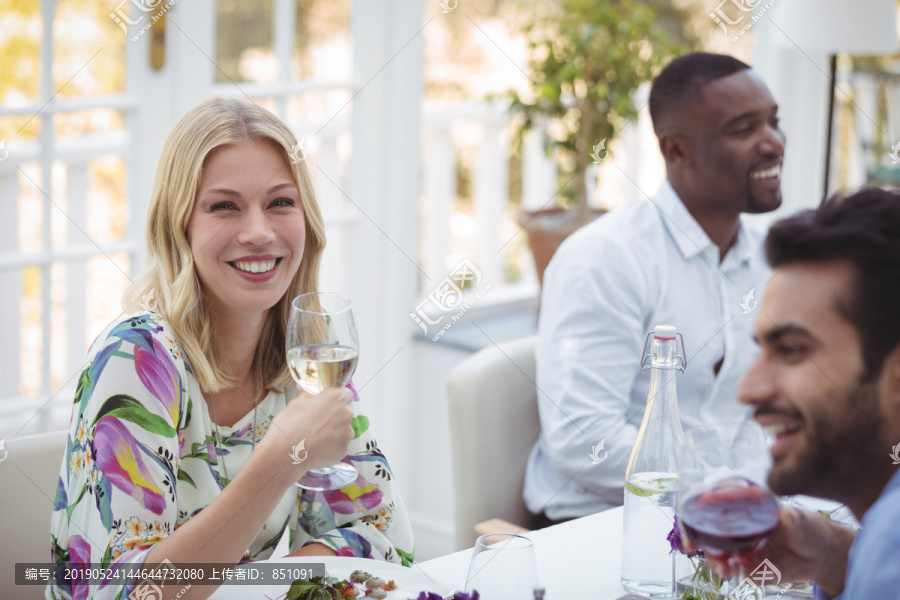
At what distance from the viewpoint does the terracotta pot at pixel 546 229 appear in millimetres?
2918

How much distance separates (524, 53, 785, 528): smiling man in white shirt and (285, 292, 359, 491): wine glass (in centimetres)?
68

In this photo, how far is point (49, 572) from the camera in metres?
1.36

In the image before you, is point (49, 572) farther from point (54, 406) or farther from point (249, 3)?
point (249, 3)

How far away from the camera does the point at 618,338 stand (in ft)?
6.02

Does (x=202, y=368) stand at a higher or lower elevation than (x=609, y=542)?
higher

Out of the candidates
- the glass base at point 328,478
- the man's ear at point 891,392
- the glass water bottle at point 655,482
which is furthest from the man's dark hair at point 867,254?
the glass base at point 328,478

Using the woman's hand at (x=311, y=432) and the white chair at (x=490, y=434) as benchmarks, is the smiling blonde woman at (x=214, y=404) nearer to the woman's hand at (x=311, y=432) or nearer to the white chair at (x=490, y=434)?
the woman's hand at (x=311, y=432)

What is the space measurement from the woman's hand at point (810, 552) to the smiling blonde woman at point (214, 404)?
0.52 m

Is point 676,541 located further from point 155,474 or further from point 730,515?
point 155,474

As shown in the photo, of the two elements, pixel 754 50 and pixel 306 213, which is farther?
pixel 754 50

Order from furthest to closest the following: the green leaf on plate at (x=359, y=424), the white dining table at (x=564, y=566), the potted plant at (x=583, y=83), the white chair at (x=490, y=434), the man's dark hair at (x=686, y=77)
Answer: the potted plant at (x=583, y=83)
the man's dark hair at (x=686, y=77)
the white chair at (x=490, y=434)
the green leaf on plate at (x=359, y=424)
the white dining table at (x=564, y=566)

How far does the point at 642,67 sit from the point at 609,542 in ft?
6.29

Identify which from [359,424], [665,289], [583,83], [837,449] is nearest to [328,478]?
[359,424]

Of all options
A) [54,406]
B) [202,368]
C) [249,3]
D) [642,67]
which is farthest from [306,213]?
[249,3]
